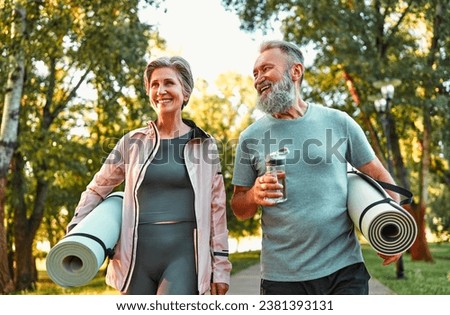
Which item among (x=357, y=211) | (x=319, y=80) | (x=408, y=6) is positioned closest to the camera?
(x=357, y=211)

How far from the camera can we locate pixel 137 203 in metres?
3.39

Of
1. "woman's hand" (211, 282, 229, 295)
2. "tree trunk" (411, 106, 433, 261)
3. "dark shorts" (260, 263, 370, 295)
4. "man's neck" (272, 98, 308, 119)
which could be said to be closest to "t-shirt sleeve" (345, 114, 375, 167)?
"man's neck" (272, 98, 308, 119)

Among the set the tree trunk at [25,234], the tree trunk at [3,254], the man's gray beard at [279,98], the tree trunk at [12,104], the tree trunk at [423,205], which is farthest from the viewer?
the tree trunk at [423,205]

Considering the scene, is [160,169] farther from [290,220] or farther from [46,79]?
[46,79]

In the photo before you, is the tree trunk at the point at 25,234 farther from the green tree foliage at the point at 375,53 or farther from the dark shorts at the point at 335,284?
the dark shorts at the point at 335,284

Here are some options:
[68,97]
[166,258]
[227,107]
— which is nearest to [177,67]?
[166,258]

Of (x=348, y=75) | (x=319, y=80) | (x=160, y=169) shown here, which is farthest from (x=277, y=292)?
(x=319, y=80)

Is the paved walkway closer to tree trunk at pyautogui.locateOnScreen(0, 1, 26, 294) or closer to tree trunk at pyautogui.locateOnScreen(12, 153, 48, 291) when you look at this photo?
tree trunk at pyautogui.locateOnScreen(0, 1, 26, 294)

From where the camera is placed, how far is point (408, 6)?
18891 mm

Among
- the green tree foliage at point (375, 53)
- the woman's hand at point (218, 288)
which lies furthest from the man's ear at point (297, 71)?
the green tree foliage at point (375, 53)

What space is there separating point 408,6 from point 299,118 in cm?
1676

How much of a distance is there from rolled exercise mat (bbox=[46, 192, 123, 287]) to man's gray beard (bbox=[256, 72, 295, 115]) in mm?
964

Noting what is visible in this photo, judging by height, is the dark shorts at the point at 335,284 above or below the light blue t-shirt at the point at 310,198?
below

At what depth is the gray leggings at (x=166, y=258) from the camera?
3336mm
